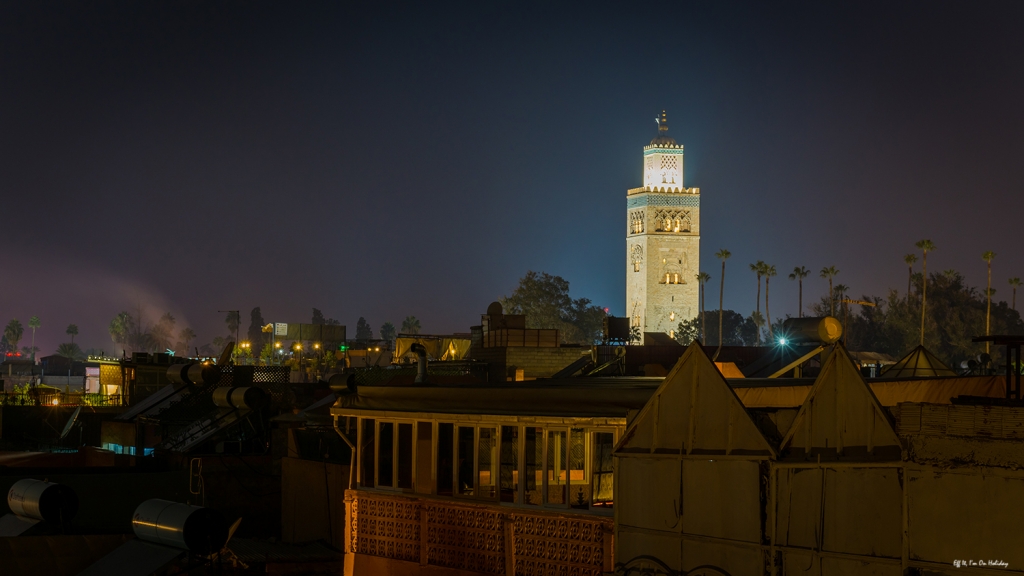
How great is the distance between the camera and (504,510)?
13289 millimetres

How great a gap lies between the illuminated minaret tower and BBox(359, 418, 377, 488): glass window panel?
344ft

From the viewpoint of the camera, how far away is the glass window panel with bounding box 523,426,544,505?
48.7ft

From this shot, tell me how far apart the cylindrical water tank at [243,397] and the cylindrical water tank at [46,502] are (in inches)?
260

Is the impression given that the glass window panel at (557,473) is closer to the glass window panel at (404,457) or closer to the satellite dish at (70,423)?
the glass window panel at (404,457)

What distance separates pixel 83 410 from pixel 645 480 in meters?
26.3

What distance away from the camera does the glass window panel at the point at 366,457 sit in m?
15.5

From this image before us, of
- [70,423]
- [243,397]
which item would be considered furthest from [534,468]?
[70,423]

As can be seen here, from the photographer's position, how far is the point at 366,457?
16266 mm

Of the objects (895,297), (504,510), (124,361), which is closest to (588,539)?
(504,510)

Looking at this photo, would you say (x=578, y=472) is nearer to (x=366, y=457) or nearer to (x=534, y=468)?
(x=534, y=468)

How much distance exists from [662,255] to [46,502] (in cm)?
10861

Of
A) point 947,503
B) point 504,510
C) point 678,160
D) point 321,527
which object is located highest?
point 678,160

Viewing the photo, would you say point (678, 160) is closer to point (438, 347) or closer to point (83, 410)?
point (438, 347)

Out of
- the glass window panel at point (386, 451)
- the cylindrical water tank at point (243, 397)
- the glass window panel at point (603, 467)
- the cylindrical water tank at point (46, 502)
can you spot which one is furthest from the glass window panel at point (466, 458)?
the cylindrical water tank at point (243, 397)
